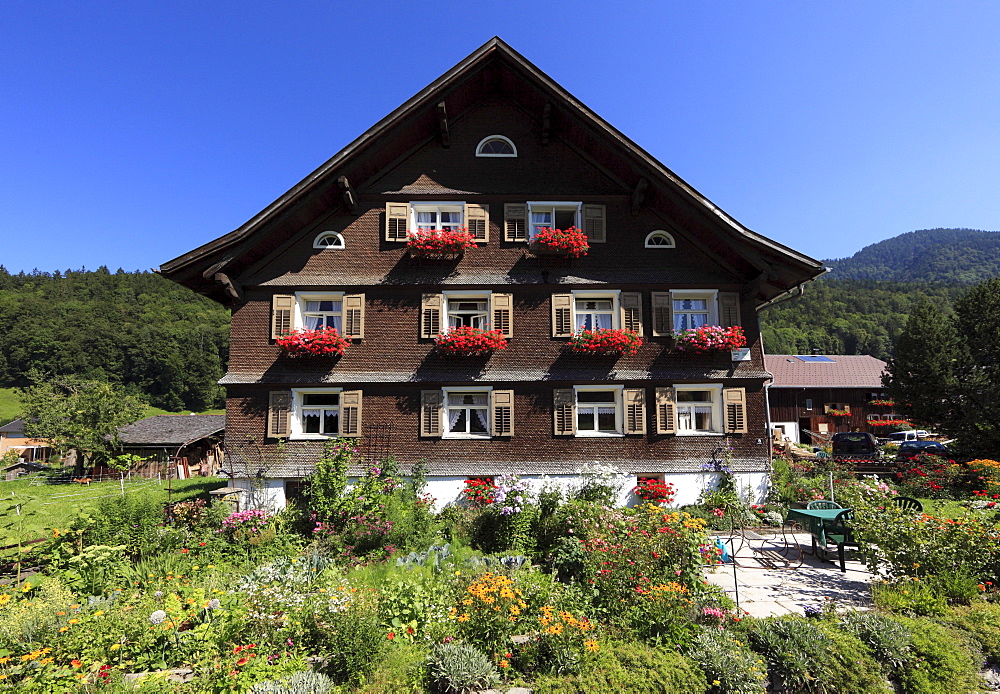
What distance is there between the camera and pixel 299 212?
46.1ft

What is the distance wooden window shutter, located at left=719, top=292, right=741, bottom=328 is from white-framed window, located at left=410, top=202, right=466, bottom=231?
28.2 feet

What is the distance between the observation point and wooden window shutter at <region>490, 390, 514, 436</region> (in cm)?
1403

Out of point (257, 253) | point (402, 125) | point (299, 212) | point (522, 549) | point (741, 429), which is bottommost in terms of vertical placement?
point (522, 549)

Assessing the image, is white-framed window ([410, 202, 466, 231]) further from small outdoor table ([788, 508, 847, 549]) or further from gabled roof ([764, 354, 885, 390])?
gabled roof ([764, 354, 885, 390])

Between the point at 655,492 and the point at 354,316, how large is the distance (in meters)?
10.3

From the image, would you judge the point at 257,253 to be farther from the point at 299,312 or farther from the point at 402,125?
the point at 402,125

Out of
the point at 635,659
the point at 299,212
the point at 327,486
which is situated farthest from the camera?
the point at 299,212

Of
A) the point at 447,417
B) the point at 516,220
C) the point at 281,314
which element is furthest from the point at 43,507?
the point at 516,220

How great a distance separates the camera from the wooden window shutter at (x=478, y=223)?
48.7 feet

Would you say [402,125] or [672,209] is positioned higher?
Result: [402,125]

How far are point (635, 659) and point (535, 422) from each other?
872 centimetres

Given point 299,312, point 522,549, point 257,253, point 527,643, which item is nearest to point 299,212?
point 257,253

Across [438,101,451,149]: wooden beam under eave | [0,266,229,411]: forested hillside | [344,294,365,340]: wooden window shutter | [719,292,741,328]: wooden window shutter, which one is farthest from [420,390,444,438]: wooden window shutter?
[0,266,229,411]: forested hillside

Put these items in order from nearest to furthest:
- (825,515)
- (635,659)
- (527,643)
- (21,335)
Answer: (635,659) → (527,643) → (825,515) → (21,335)
